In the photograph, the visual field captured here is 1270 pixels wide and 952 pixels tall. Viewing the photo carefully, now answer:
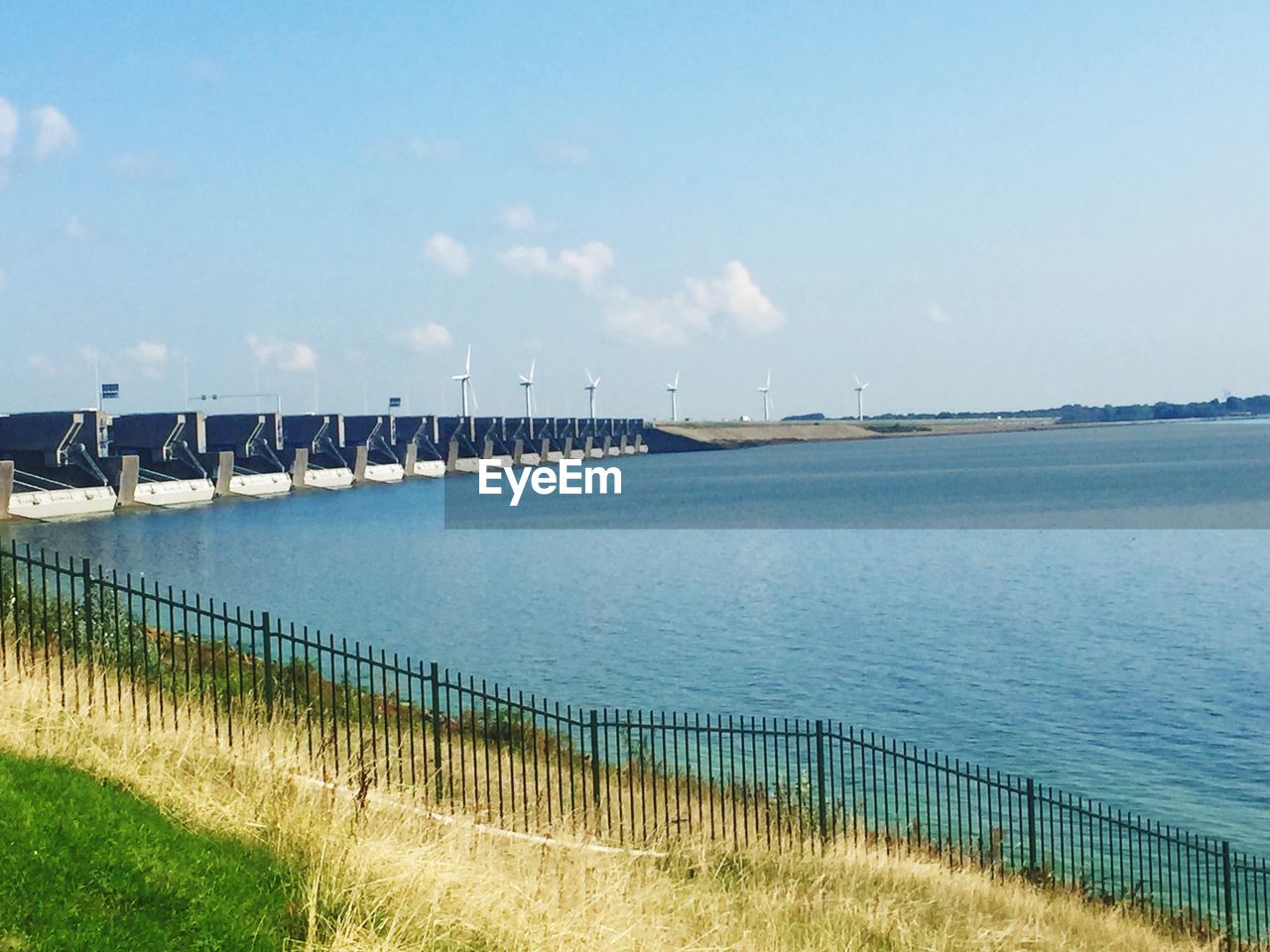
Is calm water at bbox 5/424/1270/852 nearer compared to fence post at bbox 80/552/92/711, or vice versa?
fence post at bbox 80/552/92/711

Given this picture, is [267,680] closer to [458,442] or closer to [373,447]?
[373,447]

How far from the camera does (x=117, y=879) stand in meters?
8.73

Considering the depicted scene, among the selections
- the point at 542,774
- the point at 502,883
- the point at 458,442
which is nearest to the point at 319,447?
the point at 458,442

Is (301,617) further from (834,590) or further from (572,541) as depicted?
(572,541)

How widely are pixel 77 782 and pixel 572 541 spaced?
7476cm

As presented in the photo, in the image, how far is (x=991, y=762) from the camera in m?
25.3

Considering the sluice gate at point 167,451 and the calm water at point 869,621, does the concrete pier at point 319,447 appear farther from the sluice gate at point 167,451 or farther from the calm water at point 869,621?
the calm water at point 869,621

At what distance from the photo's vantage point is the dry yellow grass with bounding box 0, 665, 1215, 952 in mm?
9680

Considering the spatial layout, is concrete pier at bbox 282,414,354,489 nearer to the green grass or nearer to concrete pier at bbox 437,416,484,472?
concrete pier at bbox 437,416,484,472

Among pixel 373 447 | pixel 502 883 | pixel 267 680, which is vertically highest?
pixel 373 447

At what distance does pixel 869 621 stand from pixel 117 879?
3741 centimetres

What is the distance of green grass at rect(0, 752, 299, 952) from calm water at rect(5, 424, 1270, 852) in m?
16.8

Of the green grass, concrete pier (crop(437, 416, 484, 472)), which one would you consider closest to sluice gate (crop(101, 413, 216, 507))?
concrete pier (crop(437, 416, 484, 472))

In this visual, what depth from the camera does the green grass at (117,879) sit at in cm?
805
